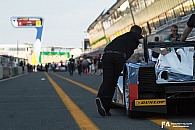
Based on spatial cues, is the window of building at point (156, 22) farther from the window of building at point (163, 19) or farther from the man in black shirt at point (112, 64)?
the man in black shirt at point (112, 64)

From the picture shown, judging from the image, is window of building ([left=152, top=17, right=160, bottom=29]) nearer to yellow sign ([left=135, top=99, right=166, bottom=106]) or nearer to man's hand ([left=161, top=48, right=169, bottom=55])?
man's hand ([left=161, top=48, right=169, bottom=55])

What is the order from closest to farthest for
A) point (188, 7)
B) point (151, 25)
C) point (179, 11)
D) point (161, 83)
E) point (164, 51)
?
point (161, 83) < point (164, 51) < point (188, 7) < point (179, 11) < point (151, 25)

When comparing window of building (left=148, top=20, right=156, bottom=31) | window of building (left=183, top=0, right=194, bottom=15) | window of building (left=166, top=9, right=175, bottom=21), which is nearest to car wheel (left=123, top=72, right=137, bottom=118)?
window of building (left=183, top=0, right=194, bottom=15)

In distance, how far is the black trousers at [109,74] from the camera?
7316mm

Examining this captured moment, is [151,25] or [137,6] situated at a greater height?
Result: [137,6]

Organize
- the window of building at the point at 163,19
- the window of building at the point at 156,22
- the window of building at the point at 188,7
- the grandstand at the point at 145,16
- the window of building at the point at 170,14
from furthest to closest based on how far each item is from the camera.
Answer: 1. the window of building at the point at 156,22
2. the window of building at the point at 163,19
3. the window of building at the point at 170,14
4. the window of building at the point at 188,7
5. the grandstand at the point at 145,16

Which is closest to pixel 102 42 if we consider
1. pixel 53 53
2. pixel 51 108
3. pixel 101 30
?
pixel 101 30

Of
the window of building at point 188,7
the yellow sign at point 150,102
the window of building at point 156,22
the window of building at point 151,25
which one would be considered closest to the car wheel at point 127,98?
the yellow sign at point 150,102

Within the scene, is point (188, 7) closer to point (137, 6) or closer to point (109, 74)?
point (137, 6)

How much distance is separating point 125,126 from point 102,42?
86.4 metres

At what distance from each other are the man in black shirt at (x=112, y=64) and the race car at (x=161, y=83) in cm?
54

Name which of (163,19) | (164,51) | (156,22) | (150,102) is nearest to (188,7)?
(163,19)

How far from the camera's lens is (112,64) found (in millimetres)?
7355

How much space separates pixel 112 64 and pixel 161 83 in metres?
1.18
